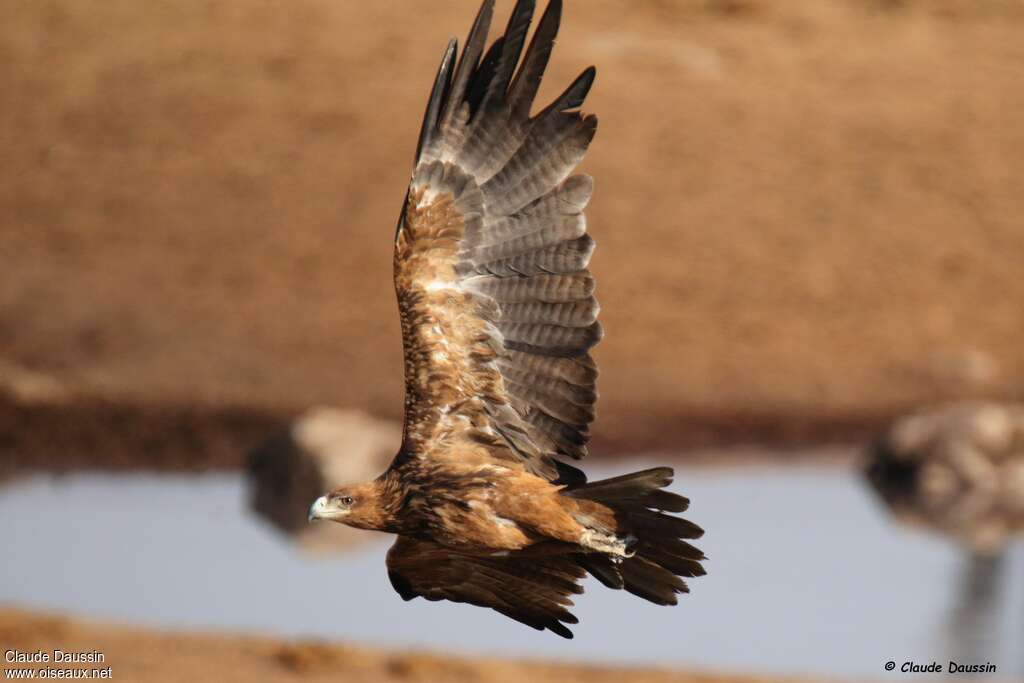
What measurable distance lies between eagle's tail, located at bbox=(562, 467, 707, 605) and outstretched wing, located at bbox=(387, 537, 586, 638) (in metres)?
0.13

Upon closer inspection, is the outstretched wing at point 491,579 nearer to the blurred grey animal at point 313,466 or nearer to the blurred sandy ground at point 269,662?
the blurred sandy ground at point 269,662

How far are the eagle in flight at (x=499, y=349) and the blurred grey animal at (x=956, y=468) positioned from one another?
7584 millimetres

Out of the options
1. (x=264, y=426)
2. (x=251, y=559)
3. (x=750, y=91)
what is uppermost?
(x=750, y=91)

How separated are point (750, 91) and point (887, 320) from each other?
254 cm

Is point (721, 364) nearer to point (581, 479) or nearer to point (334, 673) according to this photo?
point (334, 673)

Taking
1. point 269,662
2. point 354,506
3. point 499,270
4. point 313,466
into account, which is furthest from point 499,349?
point 313,466

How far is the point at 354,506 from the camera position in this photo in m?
6.67

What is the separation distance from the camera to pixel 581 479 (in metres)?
6.79

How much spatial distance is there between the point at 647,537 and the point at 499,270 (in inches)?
45.0

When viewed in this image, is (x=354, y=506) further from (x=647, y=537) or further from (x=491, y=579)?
(x=647, y=537)

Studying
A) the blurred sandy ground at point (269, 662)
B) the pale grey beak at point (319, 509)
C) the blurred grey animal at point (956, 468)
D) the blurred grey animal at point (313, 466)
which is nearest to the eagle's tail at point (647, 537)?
the pale grey beak at point (319, 509)

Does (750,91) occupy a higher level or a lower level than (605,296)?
higher

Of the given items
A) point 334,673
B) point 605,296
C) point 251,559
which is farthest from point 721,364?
point 334,673

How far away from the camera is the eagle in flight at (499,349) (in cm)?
667
